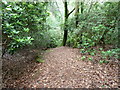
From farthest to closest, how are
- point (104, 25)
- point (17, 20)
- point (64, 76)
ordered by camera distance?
point (104, 25), point (64, 76), point (17, 20)

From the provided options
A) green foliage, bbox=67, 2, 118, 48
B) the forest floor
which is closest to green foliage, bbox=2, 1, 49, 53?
the forest floor

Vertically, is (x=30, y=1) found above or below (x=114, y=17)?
above

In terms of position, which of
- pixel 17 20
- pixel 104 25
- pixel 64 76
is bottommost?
pixel 64 76

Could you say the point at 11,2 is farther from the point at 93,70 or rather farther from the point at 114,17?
the point at 114,17

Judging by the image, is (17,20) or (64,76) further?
(64,76)

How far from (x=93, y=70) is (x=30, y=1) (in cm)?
375

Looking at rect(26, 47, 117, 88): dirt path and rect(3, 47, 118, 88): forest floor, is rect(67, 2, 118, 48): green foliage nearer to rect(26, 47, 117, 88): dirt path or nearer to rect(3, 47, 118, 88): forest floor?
rect(3, 47, 118, 88): forest floor

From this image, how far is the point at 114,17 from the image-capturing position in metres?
4.00

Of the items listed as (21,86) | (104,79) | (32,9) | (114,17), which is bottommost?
(21,86)

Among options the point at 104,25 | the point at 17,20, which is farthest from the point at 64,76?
the point at 104,25

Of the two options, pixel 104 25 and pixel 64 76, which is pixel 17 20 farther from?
pixel 104 25

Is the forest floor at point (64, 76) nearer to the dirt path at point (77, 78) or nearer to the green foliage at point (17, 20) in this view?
the dirt path at point (77, 78)

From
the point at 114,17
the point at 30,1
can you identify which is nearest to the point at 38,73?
the point at 30,1

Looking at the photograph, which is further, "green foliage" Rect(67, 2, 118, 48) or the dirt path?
"green foliage" Rect(67, 2, 118, 48)
